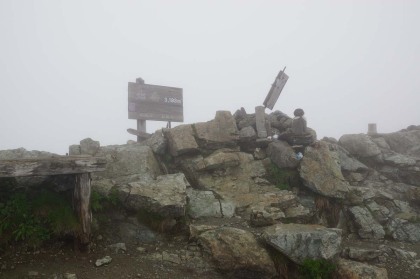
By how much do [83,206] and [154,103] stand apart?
25.5 feet

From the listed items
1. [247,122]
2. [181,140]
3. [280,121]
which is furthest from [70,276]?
[280,121]

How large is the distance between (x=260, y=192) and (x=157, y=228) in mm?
4516

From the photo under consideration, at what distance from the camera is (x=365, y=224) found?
1099 cm

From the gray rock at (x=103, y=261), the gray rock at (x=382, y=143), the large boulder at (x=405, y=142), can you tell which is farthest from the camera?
the large boulder at (x=405, y=142)

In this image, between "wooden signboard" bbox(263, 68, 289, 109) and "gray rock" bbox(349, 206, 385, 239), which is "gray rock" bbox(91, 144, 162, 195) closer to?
"wooden signboard" bbox(263, 68, 289, 109)

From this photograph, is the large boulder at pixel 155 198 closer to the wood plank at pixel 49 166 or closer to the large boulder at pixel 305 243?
the wood plank at pixel 49 166

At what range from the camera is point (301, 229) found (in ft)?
28.6

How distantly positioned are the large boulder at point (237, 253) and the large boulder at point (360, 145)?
9719mm

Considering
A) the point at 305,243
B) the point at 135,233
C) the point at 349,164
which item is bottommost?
the point at 305,243

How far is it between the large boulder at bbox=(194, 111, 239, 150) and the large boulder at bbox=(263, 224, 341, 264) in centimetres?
533

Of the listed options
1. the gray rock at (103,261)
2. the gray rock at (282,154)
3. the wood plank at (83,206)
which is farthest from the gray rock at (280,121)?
the gray rock at (103,261)

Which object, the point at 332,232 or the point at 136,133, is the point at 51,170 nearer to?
the point at 136,133

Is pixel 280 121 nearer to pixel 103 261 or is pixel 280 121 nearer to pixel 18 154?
pixel 103 261

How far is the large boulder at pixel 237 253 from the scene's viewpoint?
7902 mm
